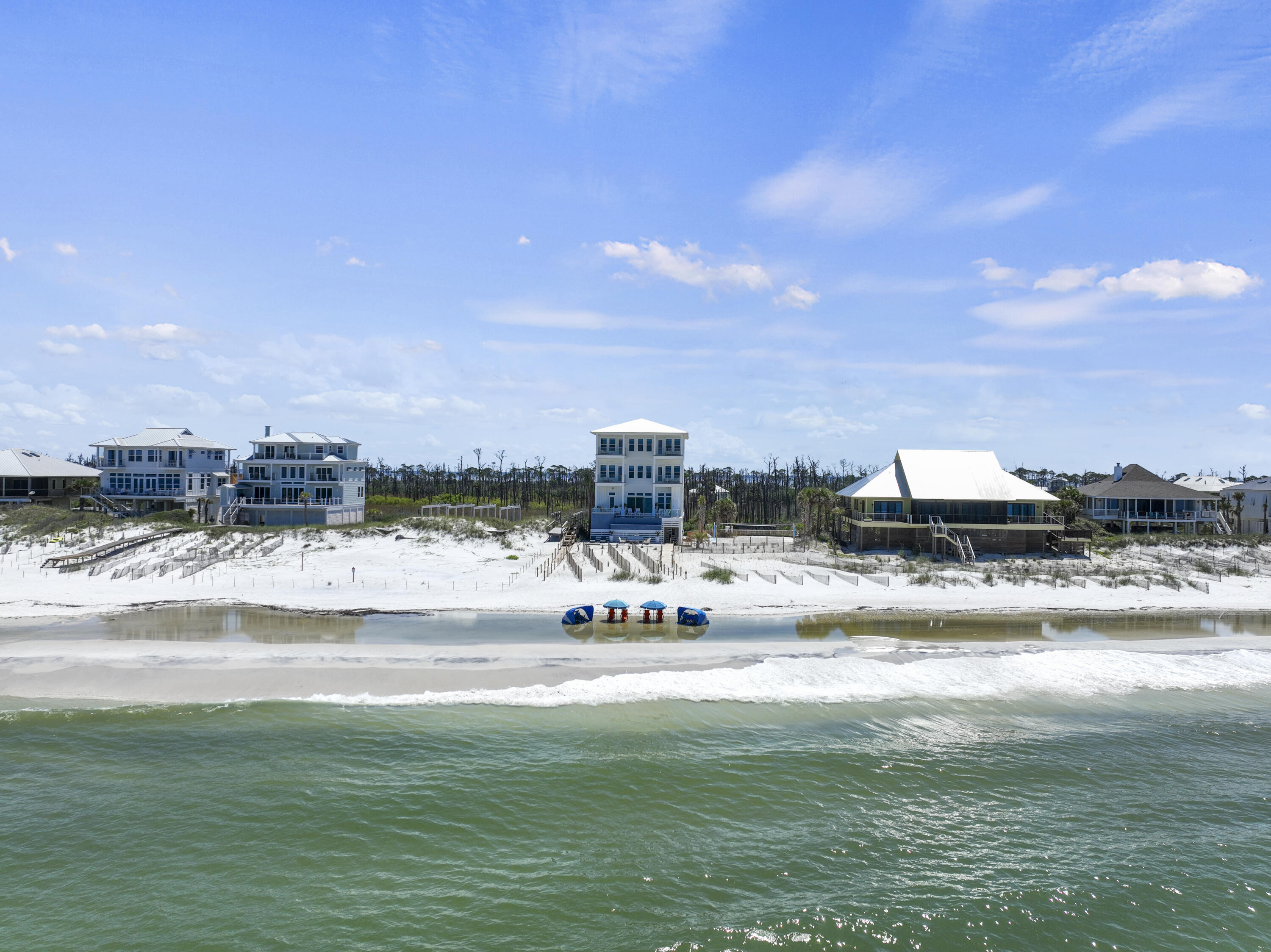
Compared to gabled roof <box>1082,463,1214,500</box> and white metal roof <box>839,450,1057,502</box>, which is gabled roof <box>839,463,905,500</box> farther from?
gabled roof <box>1082,463,1214,500</box>

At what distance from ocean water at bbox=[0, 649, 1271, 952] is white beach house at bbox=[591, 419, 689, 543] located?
35388 mm

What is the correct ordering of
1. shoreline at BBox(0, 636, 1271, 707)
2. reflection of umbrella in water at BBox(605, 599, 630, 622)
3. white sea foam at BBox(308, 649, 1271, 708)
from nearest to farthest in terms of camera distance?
white sea foam at BBox(308, 649, 1271, 708), shoreline at BBox(0, 636, 1271, 707), reflection of umbrella in water at BBox(605, 599, 630, 622)

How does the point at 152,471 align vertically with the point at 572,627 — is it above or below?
above

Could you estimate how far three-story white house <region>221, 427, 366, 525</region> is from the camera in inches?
2571

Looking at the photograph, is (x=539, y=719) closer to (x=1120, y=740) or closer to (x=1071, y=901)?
(x=1071, y=901)

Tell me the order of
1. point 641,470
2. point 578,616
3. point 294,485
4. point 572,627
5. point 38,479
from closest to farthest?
point 572,627 < point 578,616 < point 641,470 < point 294,485 < point 38,479

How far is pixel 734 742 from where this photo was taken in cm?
2039

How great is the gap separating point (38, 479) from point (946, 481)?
271ft

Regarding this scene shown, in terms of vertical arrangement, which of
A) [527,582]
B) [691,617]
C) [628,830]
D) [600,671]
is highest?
[527,582]

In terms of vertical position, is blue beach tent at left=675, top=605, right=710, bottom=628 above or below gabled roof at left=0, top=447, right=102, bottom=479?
below

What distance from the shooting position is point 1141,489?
66875mm

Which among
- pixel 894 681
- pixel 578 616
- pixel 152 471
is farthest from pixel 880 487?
pixel 152 471

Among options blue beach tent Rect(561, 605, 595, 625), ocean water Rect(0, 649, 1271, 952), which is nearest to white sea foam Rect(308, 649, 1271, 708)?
ocean water Rect(0, 649, 1271, 952)

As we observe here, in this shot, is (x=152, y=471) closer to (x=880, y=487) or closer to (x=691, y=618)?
(x=691, y=618)
